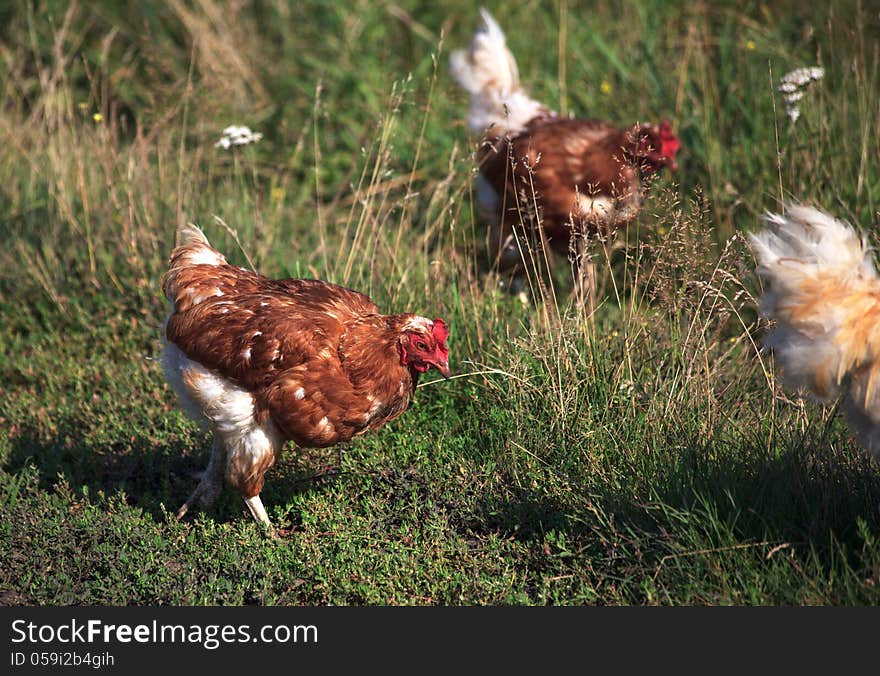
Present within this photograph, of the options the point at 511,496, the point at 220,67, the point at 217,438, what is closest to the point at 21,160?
the point at 220,67

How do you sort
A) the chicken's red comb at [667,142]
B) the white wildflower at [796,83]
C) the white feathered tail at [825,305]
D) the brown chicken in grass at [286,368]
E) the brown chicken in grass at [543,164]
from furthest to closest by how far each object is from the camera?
the chicken's red comb at [667,142]
the brown chicken in grass at [543,164]
the white wildflower at [796,83]
the brown chicken in grass at [286,368]
the white feathered tail at [825,305]

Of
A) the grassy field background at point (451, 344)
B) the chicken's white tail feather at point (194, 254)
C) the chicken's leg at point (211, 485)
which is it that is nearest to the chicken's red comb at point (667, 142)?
the grassy field background at point (451, 344)

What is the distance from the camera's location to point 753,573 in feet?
11.0

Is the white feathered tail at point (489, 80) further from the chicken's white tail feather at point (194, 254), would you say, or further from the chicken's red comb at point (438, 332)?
the chicken's red comb at point (438, 332)

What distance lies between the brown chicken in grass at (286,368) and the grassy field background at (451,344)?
0.42 metres

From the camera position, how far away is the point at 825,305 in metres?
3.13

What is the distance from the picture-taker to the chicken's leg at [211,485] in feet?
14.4

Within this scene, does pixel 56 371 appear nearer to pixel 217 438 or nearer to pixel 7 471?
pixel 7 471

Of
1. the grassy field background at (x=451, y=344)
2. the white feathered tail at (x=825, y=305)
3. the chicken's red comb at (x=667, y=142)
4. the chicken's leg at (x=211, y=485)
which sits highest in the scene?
the white feathered tail at (x=825, y=305)

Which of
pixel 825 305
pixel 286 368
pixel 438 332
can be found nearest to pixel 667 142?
pixel 438 332

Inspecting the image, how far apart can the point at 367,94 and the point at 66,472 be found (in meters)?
4.00

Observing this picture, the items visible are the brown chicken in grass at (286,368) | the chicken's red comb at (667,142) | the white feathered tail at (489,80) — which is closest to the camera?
the brown chicken in grass at (286,368)

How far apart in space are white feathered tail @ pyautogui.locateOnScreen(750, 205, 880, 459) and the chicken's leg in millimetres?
2530

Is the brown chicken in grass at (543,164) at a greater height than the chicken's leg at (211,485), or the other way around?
the brown chicken in grass at (543,164)
